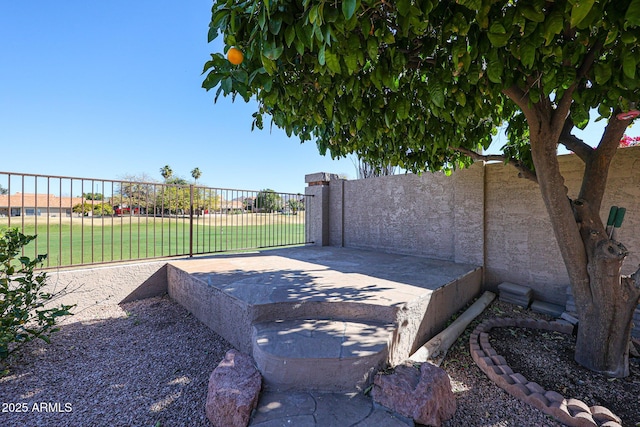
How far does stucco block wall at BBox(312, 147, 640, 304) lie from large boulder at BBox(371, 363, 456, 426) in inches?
122

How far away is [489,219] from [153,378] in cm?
486

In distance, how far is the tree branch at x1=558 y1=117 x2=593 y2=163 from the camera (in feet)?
7.62

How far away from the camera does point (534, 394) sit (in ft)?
6.03

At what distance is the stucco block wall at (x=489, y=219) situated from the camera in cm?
321

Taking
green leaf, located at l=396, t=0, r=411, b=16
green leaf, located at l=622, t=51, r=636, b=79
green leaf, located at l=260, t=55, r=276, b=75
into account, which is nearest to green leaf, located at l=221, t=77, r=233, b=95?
green leaf, located at l=260, t=55, r=276, b=75

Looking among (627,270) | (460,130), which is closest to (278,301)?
(460,130)

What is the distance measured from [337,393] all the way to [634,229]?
4.15 meters

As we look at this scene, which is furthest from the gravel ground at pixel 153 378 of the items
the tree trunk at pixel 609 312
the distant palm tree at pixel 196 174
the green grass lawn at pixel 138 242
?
the distant palm tree at pixel 196 174

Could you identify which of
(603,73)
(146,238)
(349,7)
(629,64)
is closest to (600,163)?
(603,73)

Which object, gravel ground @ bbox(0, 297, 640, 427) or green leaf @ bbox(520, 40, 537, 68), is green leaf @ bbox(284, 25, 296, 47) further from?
gravel ground @ bbox(0, 297, 640, 427)

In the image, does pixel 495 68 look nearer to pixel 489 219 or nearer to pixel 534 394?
pixel 534 394

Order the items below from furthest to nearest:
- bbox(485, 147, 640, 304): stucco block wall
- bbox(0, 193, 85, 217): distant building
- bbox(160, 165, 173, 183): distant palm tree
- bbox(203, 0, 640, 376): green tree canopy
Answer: bbox(160, 165, 173, 183): distant palm tree < bbox(485, 147, 640, 304): stucco block wall < bbox(0, 193, 85, 217): distant building < bbox(203, 0, 640, 376): green tree canopy

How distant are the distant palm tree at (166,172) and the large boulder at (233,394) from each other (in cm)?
4636

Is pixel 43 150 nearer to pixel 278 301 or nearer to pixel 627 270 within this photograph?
pixel 278 301
